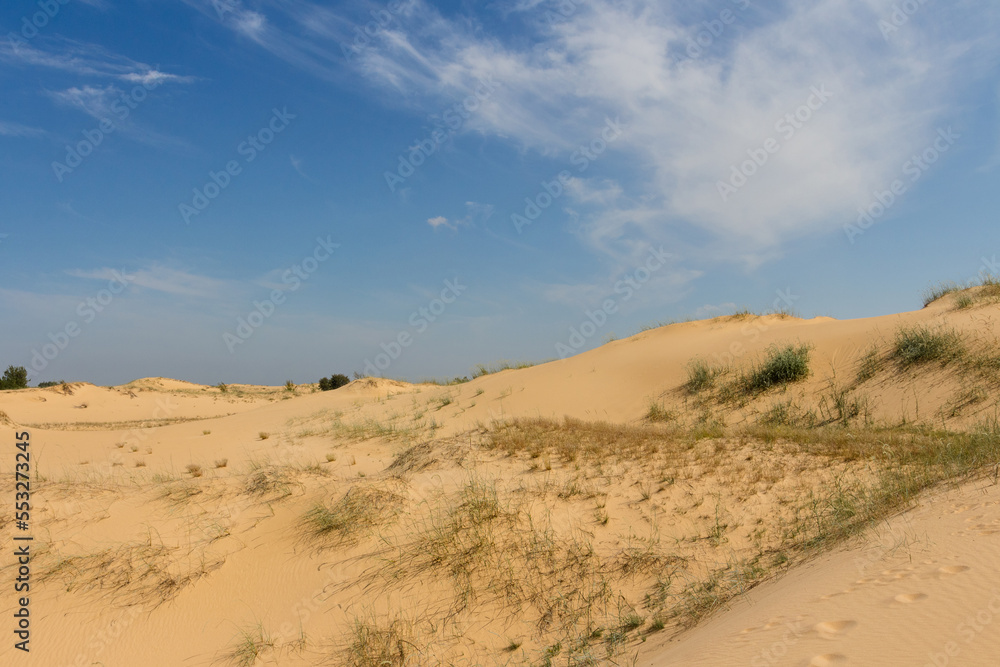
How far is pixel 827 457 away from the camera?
7.11 metres

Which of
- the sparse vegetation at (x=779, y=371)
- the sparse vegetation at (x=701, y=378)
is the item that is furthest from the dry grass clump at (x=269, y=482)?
the sparse vegetation at (x=779, y=371)

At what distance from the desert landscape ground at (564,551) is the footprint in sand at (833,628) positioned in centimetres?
1

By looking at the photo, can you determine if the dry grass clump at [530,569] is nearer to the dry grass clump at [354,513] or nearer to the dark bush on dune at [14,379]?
the dry grass clump at [354,513]

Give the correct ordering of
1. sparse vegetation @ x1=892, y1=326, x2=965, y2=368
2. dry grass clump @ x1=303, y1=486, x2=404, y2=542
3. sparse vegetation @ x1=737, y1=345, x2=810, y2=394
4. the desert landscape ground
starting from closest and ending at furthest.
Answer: the desert landscape ground, dry grass clump @ x1=303, y1=486, x2=404, y2=542, sparse vegetation @ x1=892, y1=326, x2=965, y2=368, sparse vegetation @ x1=737, y1=345, x2=810, y2=394

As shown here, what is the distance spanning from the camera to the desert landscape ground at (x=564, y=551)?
10.4 ft

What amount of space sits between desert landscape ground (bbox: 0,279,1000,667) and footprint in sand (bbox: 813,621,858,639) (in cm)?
1

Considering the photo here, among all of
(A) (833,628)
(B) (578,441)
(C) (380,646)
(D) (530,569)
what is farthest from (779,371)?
(C) (380,646)

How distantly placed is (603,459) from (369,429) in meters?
7.42

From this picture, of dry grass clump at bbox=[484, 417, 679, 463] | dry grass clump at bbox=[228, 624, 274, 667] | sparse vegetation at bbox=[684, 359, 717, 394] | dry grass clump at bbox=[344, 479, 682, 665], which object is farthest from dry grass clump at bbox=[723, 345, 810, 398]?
dry grass clump at bbox=[228, 624, 274, 667]

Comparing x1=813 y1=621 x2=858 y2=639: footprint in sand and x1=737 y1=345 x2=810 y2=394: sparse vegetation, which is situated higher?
x1=737 y1=345 x2=810 y2=394: sparse vegetation

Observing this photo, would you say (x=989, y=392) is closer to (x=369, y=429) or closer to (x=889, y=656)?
(x=889, y=656)

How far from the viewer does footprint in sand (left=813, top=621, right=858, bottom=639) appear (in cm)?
265

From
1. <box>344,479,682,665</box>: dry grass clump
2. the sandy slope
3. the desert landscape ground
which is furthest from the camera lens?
<box>344,479,682,665</box>: dry grass clump

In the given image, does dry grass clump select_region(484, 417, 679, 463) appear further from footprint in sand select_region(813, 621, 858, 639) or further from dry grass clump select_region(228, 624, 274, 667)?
footprint in sand select_region(813, 621, 858, 639)
